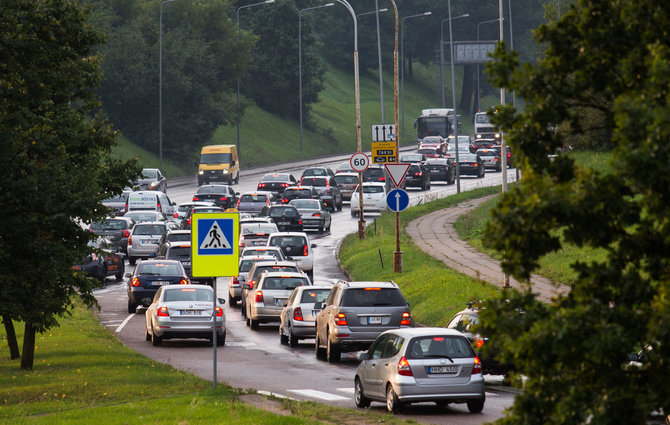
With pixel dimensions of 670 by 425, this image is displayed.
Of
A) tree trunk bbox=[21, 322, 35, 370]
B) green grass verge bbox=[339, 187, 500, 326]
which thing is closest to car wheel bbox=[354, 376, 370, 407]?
green grass verge bbox=[339, 187, 500, 326]

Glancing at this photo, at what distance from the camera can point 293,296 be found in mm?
26578

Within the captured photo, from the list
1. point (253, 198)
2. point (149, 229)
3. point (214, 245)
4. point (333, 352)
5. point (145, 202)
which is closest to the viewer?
point (214, 245)

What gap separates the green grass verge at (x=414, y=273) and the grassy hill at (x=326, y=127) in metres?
34.8

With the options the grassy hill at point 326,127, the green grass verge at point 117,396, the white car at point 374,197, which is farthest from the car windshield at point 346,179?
the green grass verge at point 117,396

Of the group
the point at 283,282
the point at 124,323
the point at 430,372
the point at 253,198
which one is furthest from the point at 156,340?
the point at 253,198

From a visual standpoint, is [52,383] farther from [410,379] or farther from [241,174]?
[241,174]

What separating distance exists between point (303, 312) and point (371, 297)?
3343 mm

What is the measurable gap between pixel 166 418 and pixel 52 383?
199 inches

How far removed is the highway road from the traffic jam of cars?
11.1 inches

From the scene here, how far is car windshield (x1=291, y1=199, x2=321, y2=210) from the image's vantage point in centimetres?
5434

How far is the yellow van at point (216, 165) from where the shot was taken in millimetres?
74312

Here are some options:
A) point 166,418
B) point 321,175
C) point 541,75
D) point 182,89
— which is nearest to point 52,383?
point 166,418

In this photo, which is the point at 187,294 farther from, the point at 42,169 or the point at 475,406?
the point at 475,406

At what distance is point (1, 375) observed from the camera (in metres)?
19.9
